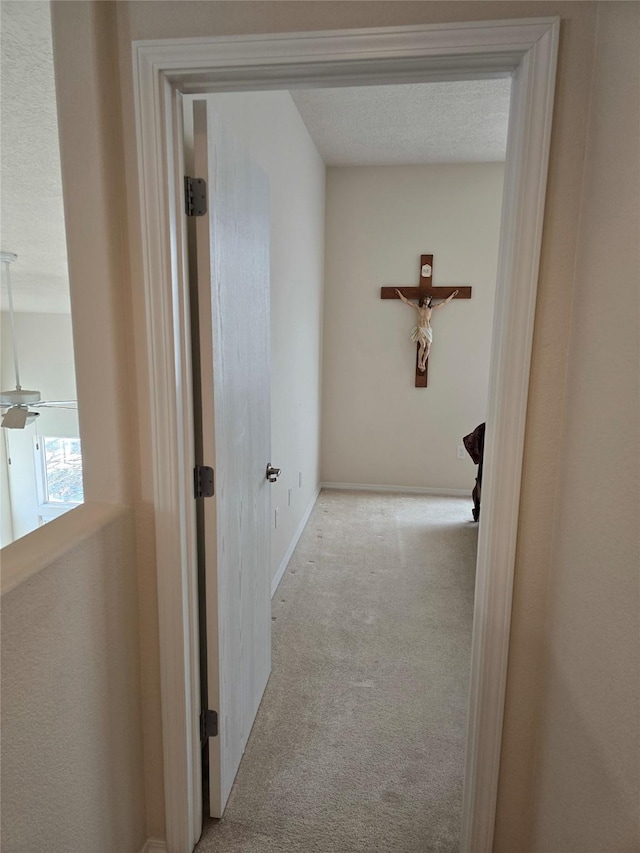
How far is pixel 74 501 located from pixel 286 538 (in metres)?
4.16

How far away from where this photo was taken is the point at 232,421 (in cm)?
153

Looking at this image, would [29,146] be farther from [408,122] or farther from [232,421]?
[408,122]

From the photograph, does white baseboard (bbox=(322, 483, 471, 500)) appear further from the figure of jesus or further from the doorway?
the figure of jesus

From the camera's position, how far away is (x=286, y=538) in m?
3.13

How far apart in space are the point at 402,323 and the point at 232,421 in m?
3.14

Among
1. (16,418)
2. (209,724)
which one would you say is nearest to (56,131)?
(16,418)

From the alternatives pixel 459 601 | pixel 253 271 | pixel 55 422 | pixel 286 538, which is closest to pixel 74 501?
pixel 55 422

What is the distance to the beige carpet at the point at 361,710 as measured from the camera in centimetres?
152

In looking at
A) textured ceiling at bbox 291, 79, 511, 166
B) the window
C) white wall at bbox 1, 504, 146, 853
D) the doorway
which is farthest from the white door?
the window

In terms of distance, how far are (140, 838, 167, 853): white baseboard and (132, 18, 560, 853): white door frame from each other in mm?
31

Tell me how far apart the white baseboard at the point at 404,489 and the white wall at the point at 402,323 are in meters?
0.04

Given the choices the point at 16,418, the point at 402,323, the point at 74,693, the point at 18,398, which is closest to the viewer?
the point at 74,693

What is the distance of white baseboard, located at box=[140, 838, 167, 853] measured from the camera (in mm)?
1417

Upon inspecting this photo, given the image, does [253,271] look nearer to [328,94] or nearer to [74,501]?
[328,94]
